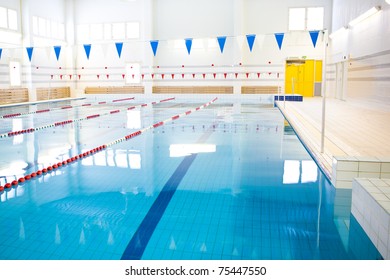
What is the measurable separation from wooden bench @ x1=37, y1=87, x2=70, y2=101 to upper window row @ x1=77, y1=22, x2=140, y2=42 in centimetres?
290

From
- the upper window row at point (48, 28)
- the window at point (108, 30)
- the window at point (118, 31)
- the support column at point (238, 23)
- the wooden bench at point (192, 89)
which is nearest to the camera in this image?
the upper window row at point (48, 28)

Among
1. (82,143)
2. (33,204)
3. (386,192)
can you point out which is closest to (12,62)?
(82,143)

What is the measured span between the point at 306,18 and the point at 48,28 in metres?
12.2

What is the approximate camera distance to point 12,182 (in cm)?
440

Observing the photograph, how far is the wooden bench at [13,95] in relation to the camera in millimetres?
15844

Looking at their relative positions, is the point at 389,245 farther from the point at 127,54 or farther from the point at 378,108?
the point at 127,54

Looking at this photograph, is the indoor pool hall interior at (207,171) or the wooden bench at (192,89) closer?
the indoor pool hall interior at (207,171)

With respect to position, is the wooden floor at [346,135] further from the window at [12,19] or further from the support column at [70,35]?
the support column at [70,35]

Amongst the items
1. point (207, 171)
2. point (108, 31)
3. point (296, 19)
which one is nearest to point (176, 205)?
point (207, 171)

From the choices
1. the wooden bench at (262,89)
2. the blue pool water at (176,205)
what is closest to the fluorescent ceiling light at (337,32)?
the wooden bench at (262,89)

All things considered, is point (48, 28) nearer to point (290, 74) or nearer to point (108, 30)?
point (108, 30)

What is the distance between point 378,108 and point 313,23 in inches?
353

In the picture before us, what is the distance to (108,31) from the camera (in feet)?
67.2

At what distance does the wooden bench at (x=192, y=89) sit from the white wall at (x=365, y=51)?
5.93 m
